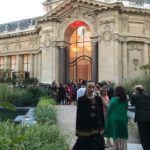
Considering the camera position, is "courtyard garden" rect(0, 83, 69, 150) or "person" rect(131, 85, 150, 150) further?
"person" rect(131, 85, 150, 150)

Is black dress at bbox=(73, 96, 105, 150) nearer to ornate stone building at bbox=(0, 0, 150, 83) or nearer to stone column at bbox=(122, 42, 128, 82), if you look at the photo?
ornate stone building at bbox=(0, 0, 150, 83)

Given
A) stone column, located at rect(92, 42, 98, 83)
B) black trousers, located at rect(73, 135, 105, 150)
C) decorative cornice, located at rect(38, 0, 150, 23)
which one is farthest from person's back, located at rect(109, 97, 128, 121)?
stone column, located at rect(92, 42, 98, 83)

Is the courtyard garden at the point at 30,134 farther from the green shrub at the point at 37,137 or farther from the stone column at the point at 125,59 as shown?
the stone column at the point at 125,59

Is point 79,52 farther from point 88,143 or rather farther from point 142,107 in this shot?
point 88,143

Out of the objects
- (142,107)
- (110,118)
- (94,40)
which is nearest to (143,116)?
(142,107)

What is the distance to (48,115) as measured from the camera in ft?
46.8

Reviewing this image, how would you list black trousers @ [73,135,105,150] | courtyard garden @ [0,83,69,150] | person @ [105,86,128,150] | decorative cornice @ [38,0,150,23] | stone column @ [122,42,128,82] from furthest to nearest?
stone column @ [122,42,128,82], decorative cornice @ [38,0,150,23], person @ [105,86,128,150], black trousers @ [73,135,105,150], courtyard garden @ [0,83,69,150]

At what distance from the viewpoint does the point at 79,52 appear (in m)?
38.5

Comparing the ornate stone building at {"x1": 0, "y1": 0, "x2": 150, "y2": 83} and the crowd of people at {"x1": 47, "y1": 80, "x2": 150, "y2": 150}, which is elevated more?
the ornate stone building at {"x1": 0, "y1": 0, "x2": 150, "y2": 83}

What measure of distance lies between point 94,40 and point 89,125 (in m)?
28.6

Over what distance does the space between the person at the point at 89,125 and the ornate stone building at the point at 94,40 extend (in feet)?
85.8

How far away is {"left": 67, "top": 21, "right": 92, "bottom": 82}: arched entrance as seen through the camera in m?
37.5

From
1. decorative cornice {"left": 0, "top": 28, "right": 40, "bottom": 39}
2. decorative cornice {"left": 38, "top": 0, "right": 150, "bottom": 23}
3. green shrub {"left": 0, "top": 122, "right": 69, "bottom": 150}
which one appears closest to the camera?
green shrub {"left": 0, "top": 122, "right": 69, "bottom": 150}

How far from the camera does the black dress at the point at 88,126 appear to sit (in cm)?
704
